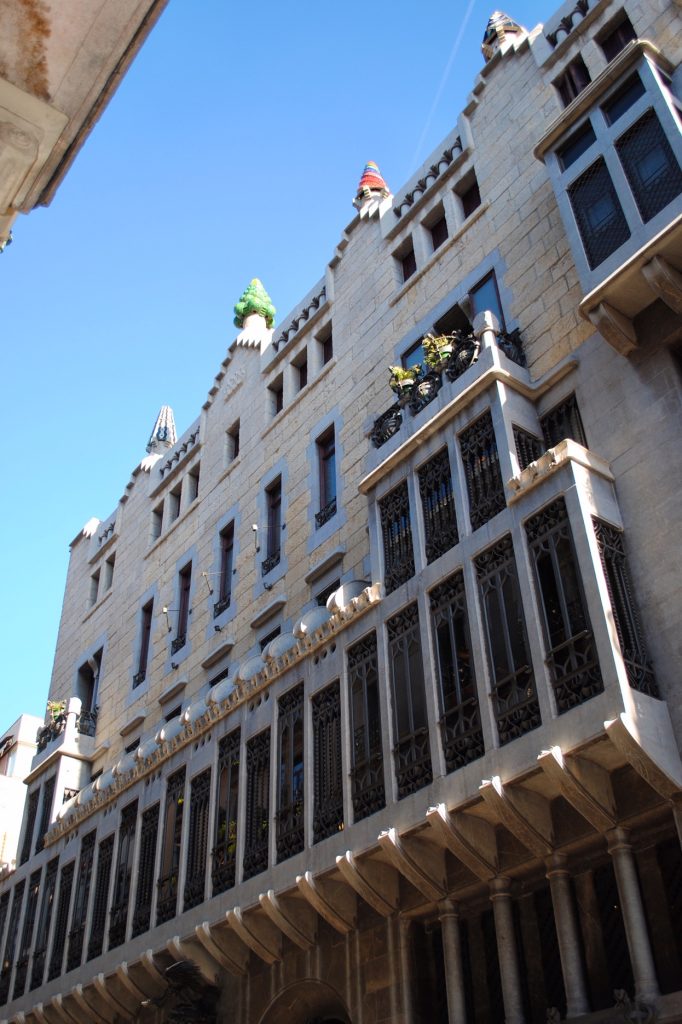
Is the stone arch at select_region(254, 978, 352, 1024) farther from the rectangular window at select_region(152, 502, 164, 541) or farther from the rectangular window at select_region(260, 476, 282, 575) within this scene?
the rectangular window at select_region(152, 502, 164, 541)

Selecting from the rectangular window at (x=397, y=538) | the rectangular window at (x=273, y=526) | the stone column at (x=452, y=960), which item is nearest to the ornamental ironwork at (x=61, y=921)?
the rectangular window at (x=273, y=526)

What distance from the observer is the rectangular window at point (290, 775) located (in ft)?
49.4

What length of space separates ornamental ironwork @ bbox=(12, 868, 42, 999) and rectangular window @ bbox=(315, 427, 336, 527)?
35.5ft

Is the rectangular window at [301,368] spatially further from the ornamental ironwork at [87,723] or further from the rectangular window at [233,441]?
the ornamental ironwork at [87,723]

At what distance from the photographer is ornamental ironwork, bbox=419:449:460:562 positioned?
14688 millimetres

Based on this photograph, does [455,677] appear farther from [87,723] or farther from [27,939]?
[87,723]

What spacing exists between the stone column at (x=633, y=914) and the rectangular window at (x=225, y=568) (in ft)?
42.0

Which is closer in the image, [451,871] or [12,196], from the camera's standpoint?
[12,196]

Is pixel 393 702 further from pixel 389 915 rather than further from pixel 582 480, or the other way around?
pixel 582 480

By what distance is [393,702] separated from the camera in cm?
1415

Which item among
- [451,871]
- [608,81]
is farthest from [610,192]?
[451,871]

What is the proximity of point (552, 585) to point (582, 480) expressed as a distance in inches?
55.2

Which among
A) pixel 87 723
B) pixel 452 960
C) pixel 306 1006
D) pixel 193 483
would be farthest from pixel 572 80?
pixel 87 723

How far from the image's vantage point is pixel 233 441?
87.5ft
